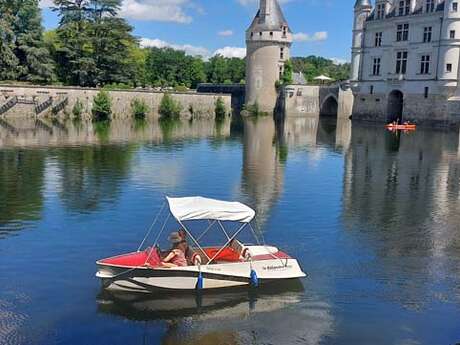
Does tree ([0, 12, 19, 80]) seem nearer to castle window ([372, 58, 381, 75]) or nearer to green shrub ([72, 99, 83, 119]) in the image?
green shrub ([72, 99, 83, 119])

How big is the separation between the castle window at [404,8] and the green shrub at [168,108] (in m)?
33.3

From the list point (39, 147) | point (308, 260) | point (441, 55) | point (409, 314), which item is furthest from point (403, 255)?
point (441, 55)

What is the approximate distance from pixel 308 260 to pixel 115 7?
7018cm

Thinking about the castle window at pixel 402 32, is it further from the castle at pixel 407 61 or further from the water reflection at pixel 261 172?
the water reflection at pixel 261 172

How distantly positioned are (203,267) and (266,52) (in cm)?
7382

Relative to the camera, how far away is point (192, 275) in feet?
44.1

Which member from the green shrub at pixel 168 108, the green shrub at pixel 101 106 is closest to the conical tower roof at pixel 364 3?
the green shrub at pixel 168 108

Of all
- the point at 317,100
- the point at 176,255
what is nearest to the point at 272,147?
the point at 176,255

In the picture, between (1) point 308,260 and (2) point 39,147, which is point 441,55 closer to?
(2) point 39,147

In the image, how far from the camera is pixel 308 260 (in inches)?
640

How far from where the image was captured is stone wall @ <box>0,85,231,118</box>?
63344 millimetres

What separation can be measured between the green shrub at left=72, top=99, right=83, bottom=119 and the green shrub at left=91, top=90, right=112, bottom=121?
1758mm

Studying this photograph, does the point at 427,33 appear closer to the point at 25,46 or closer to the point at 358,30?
the point at 358,30

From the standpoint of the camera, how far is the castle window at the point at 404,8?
7181cm
